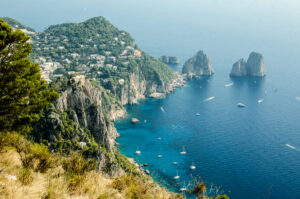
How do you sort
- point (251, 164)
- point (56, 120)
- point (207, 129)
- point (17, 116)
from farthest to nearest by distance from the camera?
point (207, 129)
point (251, 164)
point (56, 120)
point (17, 116)

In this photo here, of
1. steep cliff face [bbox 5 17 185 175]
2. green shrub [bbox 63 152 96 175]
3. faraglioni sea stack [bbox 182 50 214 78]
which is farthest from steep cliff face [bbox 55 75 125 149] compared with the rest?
faraglioni sea stack [bbox 182 50 214 78]

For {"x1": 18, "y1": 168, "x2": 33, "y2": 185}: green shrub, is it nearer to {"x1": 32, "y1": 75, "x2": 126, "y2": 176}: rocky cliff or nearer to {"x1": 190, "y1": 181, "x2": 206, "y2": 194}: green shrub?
{"x1": 190, "y1": 181, "x2": 206, "y2": 194}: green shrub

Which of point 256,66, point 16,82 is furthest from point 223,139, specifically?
point 256,66

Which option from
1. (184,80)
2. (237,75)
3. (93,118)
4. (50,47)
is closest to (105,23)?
(50,47)

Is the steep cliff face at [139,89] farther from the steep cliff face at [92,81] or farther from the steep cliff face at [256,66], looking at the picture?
the steep cliff face at [256,66]

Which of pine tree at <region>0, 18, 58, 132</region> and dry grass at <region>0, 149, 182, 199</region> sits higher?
pine tree at <region>0, 18, 58, 132</region>

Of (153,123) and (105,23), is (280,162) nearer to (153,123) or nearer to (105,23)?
(153,123)
